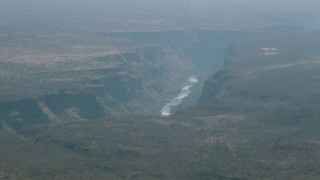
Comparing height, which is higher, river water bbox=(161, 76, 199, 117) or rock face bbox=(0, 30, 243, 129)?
rock face bbox=(0, 30, 243, 129)

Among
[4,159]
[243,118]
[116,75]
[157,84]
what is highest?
[4,159]

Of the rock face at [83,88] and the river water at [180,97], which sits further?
the river water at [180,97]

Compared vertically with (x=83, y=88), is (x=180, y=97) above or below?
below

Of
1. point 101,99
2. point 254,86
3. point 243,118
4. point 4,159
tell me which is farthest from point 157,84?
point 4,159

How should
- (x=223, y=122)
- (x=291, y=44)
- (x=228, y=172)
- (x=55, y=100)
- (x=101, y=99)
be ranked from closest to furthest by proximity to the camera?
(x=228, y=172)
(x=223, y=122)
(x=55, y=100)
(x=101, y=99)
(x=291, y=44)

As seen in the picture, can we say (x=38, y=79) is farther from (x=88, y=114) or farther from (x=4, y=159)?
(x=4, y=159)

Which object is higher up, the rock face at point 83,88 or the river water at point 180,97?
the rock face at point 83,88

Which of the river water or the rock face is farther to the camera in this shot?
the river water

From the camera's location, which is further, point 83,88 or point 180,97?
point 180,97
